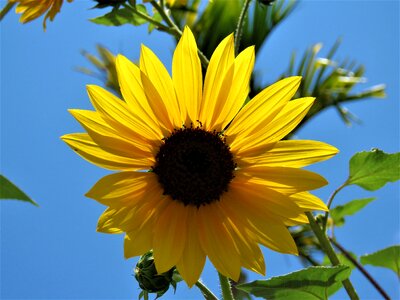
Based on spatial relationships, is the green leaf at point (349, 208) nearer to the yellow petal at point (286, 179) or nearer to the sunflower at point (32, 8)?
the yellow petal at point (286, 179)

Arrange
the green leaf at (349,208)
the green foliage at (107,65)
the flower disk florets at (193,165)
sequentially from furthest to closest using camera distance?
the green foliage at (107,65) < the green leaf at (349,208) < the flower disk florets at (193,165)

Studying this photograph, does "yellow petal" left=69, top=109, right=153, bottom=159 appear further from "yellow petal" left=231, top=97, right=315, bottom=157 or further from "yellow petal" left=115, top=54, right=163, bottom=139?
"yellow petal" left=231, top=97, right=315, bottom=157

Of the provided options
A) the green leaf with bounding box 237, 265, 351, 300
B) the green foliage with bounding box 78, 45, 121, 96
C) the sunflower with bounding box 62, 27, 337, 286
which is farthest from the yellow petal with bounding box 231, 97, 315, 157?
the green foliage with bounding box 78, 45, 121, 96

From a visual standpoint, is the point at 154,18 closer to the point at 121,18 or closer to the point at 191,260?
the point at 121,18

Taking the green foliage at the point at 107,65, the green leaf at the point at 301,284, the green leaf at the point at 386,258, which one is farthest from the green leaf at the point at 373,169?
the green foliage at the point at 107,65

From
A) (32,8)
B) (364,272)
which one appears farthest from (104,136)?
(364,272)
